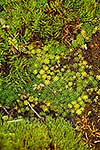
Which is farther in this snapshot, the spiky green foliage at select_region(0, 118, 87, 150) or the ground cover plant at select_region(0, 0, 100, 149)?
the ground cover plant at select_region(0, 0, 100, 149)

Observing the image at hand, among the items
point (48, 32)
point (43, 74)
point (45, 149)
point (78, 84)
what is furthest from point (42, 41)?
point (45, 149)

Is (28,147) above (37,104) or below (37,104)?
below

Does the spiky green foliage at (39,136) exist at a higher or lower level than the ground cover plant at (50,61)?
lower

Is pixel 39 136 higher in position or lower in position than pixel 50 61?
lower

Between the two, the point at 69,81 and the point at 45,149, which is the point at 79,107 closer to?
the point at 69,81

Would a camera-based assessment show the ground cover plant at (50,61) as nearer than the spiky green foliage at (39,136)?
No

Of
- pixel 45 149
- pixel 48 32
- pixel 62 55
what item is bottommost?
pixel 45 149

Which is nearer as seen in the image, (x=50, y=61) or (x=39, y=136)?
(x=39, y=136)

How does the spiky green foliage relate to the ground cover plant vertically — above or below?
below
